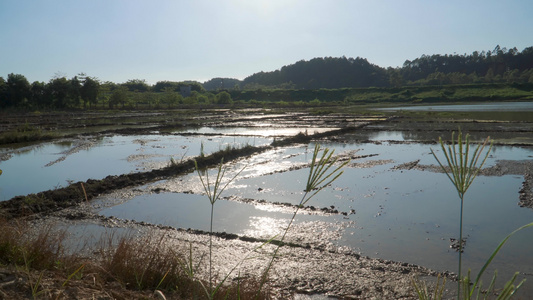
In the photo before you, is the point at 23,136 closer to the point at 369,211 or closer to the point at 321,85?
the point at 369,211

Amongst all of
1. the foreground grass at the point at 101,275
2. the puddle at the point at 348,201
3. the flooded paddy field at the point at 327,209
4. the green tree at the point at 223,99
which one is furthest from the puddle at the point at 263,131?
the green tree at the point at 223,99

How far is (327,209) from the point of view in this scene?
7.18m

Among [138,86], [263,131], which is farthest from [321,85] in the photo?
[263,131]

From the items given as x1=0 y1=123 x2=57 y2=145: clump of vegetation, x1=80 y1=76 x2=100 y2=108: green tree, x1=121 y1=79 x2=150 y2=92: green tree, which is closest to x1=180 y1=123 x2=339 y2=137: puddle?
x1=0 y1=123 x2=57 y2=145: clump of vegetation

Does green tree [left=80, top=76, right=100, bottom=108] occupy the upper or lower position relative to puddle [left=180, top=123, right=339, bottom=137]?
upper

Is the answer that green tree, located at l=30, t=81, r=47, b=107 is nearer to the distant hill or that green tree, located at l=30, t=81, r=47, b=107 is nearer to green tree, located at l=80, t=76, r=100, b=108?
green tree, located at l=80, t=76, r=100, b=108

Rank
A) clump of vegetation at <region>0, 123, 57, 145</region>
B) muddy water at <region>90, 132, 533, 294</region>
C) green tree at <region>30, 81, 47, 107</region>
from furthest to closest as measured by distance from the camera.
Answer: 1. green tree at <region>30, 81, 47, 107</region>
2. clump of vegetation at <region>0, 123, 57, 145</region>
3. muddy water at <region>90, 132, 533, 294</region>

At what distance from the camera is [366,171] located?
1090 centimetres

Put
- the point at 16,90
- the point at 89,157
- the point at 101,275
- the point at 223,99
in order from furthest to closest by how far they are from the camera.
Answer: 1. the point at 223,99
2. the point at 16,90
3. the point at 89,157
4. the point at 101,275

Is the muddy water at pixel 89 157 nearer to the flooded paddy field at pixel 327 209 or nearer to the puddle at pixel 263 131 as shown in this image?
the flooded paddy field at pixel 327 209

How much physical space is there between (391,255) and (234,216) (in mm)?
2897

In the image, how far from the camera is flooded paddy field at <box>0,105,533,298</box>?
472cm

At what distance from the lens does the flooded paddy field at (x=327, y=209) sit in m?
4.72

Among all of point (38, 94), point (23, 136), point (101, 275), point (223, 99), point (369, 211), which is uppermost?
point (223, 99)
